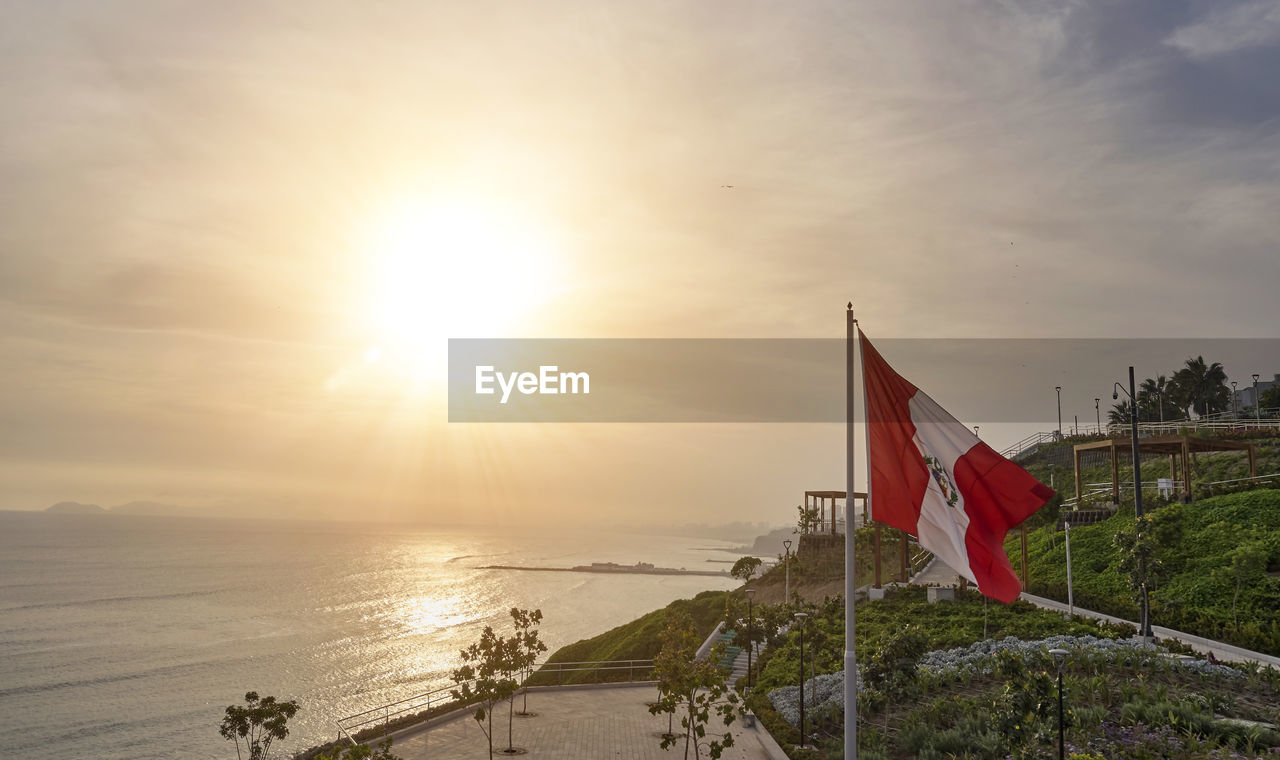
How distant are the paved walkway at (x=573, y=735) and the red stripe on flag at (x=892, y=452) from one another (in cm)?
1477

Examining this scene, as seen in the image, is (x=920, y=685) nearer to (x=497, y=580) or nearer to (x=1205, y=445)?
(x=1205, y=445)

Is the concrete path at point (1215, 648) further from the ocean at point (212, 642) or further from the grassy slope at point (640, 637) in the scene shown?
the ocean at point (212, 642)

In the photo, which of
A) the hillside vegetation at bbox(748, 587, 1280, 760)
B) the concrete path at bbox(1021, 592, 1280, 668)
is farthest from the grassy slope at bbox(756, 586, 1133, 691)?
the concrete path at bbox(1021, 592, 1280, 668)

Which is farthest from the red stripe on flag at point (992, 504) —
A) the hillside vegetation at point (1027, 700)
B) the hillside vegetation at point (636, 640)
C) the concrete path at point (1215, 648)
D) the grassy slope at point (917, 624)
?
the hillside vegetation at point (636, 640)

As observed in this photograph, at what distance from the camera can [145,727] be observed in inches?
2466

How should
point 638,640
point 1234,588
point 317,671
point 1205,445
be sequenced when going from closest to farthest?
point 1234,588
point 1205,445
point 638,640
point 317,671

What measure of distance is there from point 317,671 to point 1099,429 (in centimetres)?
8659

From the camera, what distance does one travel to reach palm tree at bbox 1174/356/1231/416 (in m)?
91.8

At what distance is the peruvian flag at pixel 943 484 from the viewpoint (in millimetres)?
11992

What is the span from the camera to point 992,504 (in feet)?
39.9

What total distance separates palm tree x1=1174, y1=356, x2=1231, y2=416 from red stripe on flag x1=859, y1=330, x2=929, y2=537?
97.4m

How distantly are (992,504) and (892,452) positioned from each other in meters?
1.67

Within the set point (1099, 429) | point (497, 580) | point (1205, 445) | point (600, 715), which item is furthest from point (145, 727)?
point (497, 580)

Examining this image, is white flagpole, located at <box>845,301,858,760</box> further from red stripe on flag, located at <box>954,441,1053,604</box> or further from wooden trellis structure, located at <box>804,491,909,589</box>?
wooden trellis structure, located at <box>804,491,909,589</box>
